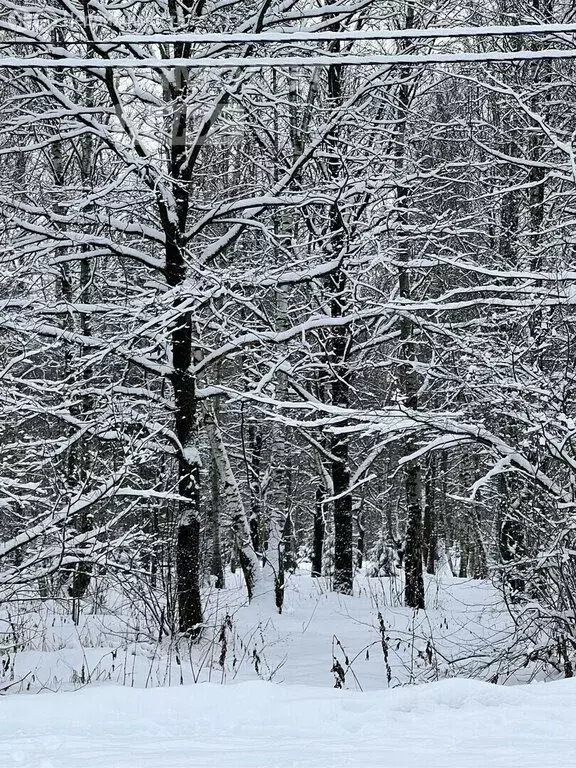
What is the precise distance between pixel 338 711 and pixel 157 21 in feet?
25.8

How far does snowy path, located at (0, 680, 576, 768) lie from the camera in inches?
126

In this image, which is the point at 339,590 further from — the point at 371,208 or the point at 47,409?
the point at 47,409

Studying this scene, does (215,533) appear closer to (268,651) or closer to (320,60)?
(268,651)

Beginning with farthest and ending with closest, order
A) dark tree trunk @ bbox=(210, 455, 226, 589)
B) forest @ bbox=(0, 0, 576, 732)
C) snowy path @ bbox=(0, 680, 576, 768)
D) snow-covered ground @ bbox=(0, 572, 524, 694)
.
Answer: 1. dark tree trunk @ bbox=(210, 455, 226, 589)
2. snow-covered ground @ bbox=(0, 572, 524, 694)
3. forest @ bbox=(0, 0, 576, 732)
4. snowy path @ bbox=(0, 680, 576, 768)

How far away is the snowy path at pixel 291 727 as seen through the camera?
10.5ft

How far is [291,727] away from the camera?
3758mm

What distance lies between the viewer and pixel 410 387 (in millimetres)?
12227

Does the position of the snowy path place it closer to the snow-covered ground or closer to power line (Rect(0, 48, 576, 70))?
the snow-covered ground

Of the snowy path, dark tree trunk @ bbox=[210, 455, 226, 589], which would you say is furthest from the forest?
dark tree trunk @ bbox=[210, 455, 226, 589]

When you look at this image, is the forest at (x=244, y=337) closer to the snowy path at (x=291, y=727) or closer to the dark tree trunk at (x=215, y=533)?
the snowy path at (x=291, y=727)

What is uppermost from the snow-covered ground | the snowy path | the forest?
the forest

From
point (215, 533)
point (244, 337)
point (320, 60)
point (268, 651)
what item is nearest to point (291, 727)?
point (320, 60)

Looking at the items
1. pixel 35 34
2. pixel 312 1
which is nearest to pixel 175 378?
pixel 35 34

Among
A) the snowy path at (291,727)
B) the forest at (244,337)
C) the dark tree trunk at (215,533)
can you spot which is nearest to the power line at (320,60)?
the forest at (244,337)
